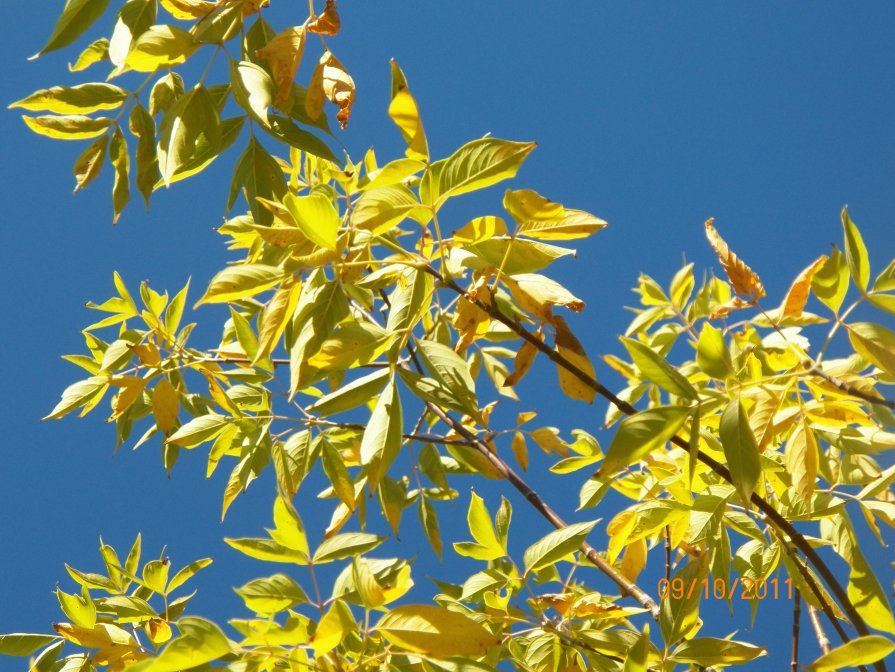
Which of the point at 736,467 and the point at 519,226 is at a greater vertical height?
the point at 519,226

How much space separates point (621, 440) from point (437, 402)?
116mm

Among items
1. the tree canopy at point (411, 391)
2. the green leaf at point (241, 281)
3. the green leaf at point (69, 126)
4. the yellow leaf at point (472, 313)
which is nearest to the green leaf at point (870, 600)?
the tree canopy at point (411, 391)

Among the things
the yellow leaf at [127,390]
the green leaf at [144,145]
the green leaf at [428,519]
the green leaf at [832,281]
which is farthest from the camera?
the green leaf at [428,519]

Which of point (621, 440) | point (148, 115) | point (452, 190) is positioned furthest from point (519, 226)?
point (148, 115)

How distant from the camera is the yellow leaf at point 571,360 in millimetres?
523

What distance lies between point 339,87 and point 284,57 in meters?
0.04

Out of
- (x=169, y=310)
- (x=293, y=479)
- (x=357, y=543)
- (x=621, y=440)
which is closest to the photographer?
(x=621, y=440)

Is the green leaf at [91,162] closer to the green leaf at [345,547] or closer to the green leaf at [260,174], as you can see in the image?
the green leaf at [260,174]

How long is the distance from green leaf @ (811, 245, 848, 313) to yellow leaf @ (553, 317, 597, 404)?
0.15m

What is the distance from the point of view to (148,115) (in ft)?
1.97

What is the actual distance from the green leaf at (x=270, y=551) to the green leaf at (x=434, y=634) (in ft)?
0.39

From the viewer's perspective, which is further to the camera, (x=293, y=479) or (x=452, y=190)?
(x=293, y=479)

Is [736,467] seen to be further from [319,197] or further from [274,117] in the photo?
[274,117]

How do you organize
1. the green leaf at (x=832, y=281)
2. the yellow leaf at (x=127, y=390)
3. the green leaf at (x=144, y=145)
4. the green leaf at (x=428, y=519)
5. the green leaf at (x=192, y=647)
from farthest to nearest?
1. the green leaf at (x=428, y=519)
2. the yellow leaf at (x=127, y=390)
3. the green leaf at (x=144, y=145)
4. the green leaf at (x=832, y=281)
5. the green leaf at (x=192, y=647)
